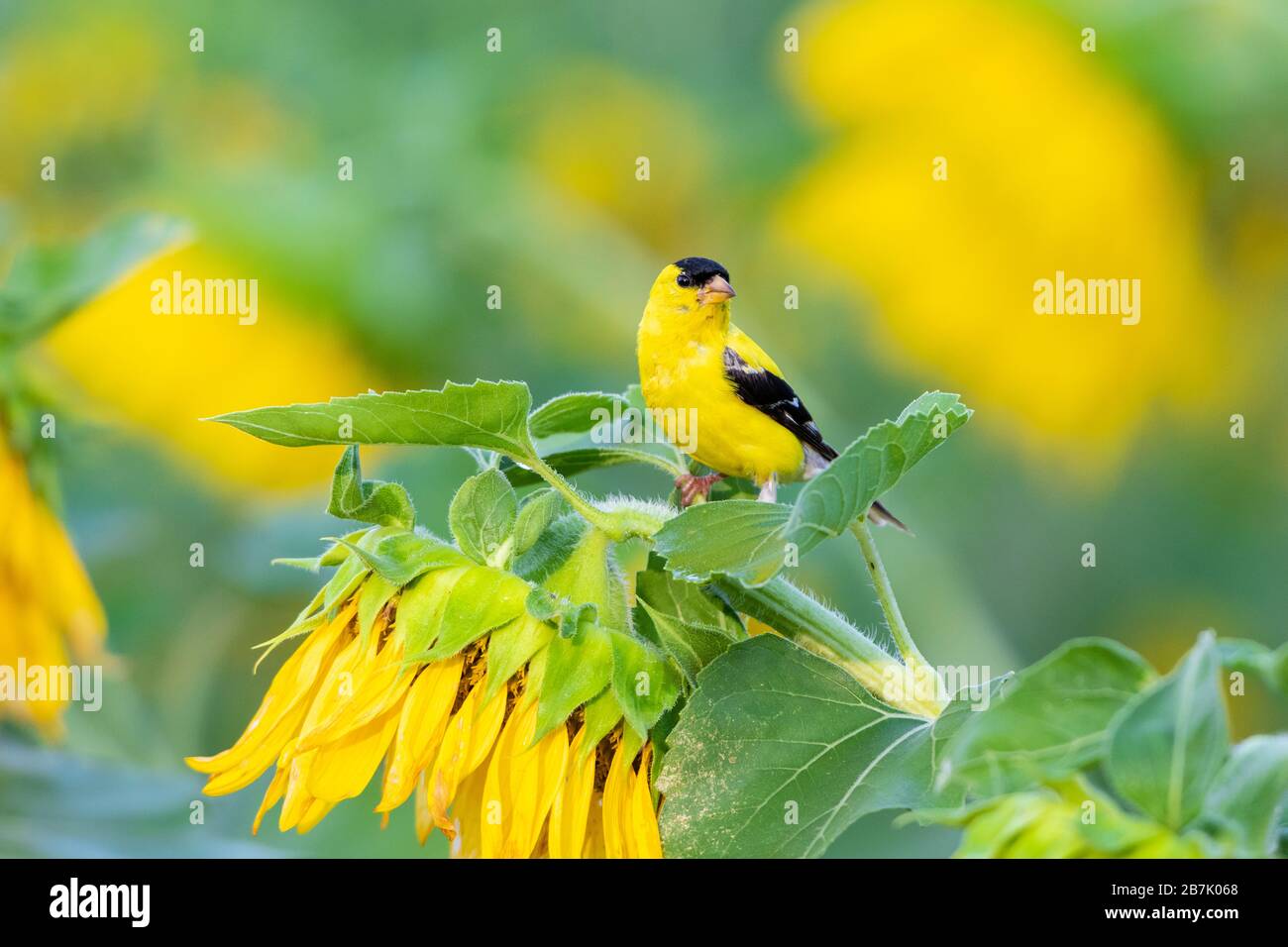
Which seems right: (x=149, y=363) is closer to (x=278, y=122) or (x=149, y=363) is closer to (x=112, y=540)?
(x=112, y=540)

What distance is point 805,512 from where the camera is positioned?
2.81ft

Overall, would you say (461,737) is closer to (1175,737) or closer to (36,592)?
(1175,737)

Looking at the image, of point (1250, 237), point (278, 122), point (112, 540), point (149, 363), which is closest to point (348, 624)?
point (112, 540)

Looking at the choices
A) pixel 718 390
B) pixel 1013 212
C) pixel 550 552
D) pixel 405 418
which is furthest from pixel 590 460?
pixel 1013 212

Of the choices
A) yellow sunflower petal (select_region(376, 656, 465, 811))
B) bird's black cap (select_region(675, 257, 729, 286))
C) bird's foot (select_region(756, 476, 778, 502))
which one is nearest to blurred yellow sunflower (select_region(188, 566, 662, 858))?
yellow sunflower petal (select_region(376, 656, 465, 811))

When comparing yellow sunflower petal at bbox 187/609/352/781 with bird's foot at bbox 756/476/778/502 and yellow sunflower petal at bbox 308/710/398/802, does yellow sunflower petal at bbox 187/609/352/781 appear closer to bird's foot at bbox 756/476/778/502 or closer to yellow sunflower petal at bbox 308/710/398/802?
yellow sunflower petal at bbox 308/710/398/802

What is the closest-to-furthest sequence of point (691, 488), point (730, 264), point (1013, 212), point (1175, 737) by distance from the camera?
point (1175, 737) < point (691, 488) < point (1013, 212) < point (730, 264)

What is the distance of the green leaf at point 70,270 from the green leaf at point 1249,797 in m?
1.14

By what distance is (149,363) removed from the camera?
2.38m

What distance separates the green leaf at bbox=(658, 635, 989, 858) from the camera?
946 mm

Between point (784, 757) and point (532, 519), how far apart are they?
0.23 meters

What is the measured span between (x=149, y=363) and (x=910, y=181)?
133 centimetres

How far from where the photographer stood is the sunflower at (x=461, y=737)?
0.94 m

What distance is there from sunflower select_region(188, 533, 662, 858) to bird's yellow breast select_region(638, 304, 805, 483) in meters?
0.40
